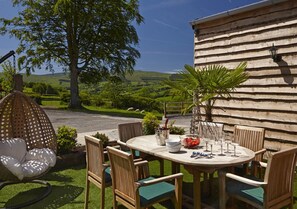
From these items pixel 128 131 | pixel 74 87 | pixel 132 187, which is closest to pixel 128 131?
pixel 128 131

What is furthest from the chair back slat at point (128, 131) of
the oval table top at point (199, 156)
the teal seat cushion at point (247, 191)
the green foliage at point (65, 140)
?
the teal seat cushion at point (247, 191)

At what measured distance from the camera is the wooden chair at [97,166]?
285cm

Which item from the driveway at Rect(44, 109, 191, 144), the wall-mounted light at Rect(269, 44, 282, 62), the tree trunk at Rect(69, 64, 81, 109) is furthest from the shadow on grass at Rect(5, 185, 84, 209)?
the tree trunk at Rect(69, 64, 81, 109)

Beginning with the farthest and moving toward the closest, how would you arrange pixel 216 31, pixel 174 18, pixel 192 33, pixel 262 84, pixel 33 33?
pixel 33 33, pixel 174 18, pixel 192 33, pixel 216 31, pixel 262 84

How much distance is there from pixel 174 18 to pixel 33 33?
32.3 feet

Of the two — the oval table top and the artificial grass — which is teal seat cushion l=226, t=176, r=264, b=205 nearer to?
the oval table top

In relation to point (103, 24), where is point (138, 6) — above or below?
above

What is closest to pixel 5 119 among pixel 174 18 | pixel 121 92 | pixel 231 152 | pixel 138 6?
pixel 231 152

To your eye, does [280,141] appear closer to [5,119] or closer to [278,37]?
[278,37]

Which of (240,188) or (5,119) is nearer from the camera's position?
(240,188)

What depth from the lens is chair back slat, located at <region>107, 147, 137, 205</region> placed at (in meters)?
2.29

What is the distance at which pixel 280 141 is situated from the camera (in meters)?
4.97

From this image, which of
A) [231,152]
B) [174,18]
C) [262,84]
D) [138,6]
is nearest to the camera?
[231,152]

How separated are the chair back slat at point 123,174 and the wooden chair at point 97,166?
314mm
